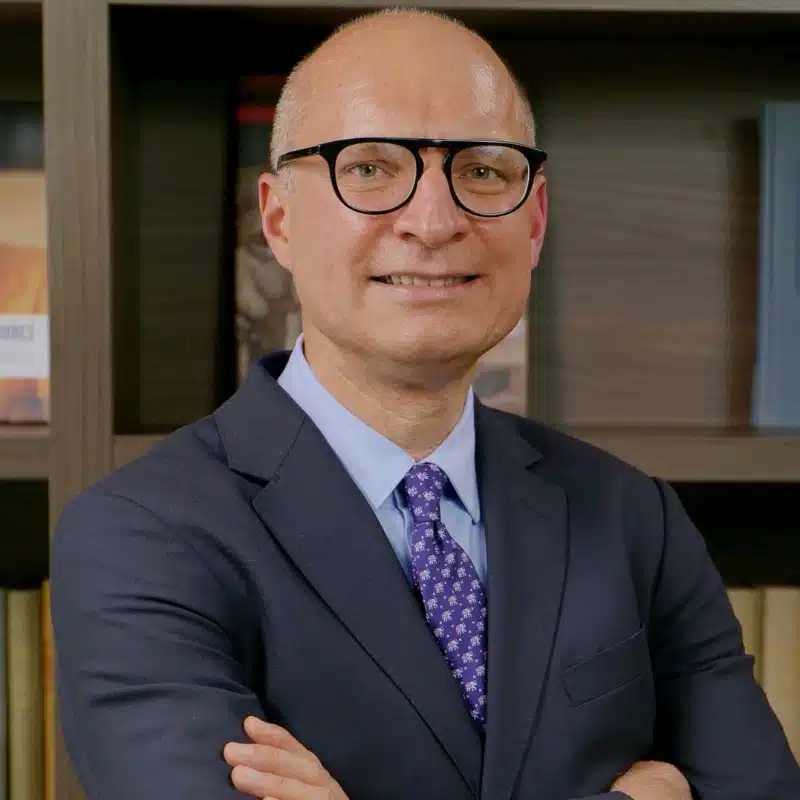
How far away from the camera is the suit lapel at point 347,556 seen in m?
0.97

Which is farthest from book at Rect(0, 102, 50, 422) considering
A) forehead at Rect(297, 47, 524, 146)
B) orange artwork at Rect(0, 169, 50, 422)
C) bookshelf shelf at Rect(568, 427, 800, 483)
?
bookshelf shelf at Rect(568, 427, 800, 483)

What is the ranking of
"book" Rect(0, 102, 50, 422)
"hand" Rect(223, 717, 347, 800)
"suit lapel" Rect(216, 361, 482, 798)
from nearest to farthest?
"hand" Rect(223, 717, 347, 800) < "suit lapel" Rect(216, 361, 482, 798) < "book" Rect(0, 102, 50, 422)

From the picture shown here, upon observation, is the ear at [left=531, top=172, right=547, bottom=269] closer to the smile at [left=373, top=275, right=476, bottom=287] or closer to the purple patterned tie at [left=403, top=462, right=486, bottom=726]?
the smile at [left=373, top=275, right=476, bottom=287]

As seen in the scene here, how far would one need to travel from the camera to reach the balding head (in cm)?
102

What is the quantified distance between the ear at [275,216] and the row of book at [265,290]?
0.84 ft

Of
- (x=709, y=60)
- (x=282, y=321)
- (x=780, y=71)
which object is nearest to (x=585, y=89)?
(x=709, y=60)

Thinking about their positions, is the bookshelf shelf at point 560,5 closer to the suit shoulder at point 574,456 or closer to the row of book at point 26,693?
the suit shoulder at point 574,456

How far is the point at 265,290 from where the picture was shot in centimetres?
142

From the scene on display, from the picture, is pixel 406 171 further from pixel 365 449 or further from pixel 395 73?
pixel 365 449

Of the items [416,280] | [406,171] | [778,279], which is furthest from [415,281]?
[778,279]

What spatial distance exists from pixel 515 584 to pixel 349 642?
19 cm

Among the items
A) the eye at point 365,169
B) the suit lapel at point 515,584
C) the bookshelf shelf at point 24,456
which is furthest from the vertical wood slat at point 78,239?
the suit lapel at point 515,584

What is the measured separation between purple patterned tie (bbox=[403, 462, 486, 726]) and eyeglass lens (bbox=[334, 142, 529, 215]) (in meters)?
0.28

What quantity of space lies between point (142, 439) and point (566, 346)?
67cm
